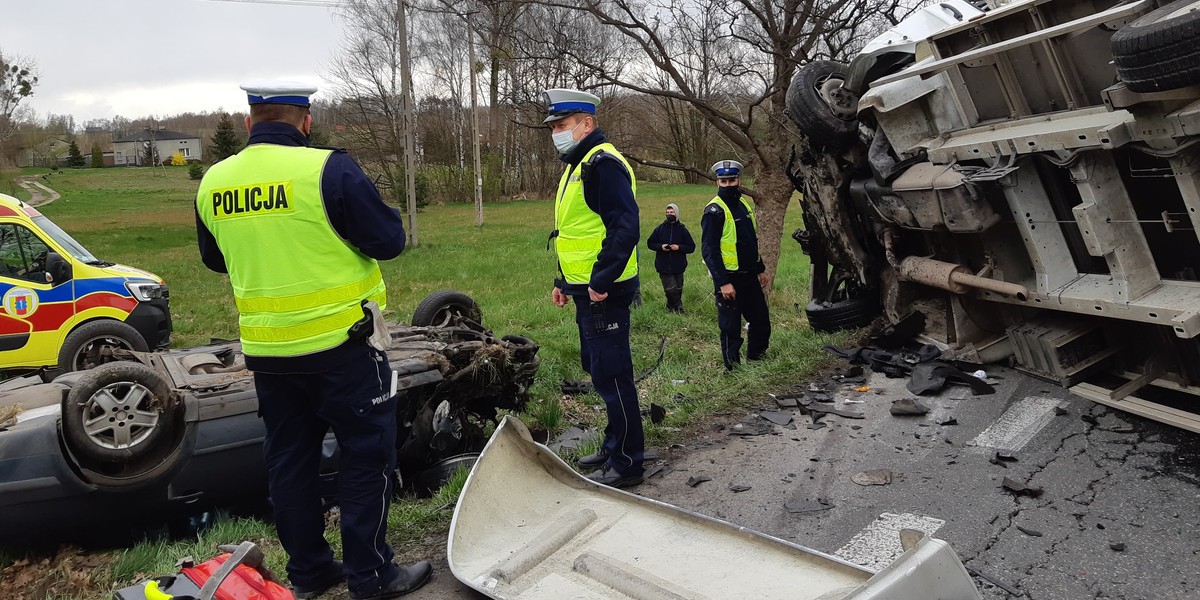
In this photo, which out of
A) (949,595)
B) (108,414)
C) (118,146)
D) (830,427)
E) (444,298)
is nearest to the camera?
(949,595)

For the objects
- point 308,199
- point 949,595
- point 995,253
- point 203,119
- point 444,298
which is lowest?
point 949,595

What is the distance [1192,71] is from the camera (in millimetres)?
3182

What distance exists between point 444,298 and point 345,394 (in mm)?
3631

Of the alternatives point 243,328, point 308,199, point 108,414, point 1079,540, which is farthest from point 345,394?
point 1079,540

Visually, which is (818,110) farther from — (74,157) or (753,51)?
(74,157)

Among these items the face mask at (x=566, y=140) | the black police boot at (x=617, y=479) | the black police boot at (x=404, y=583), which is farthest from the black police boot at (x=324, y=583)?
the face mask at (x=566, y=140)

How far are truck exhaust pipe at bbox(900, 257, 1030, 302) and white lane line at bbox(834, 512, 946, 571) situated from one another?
1721 millimetres

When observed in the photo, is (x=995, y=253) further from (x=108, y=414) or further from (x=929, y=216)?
(x=108, y=414)

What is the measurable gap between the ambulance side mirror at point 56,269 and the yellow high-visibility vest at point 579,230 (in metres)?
6.47

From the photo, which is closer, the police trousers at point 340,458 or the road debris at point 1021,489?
the police trousers at point 340,458

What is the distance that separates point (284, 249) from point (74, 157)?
2552 inches

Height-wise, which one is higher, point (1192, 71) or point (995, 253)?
point (1192, 71)

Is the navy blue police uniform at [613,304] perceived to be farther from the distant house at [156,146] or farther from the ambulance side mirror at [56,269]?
the distant house at [156,146]

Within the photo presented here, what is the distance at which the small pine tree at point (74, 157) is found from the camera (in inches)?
2235
